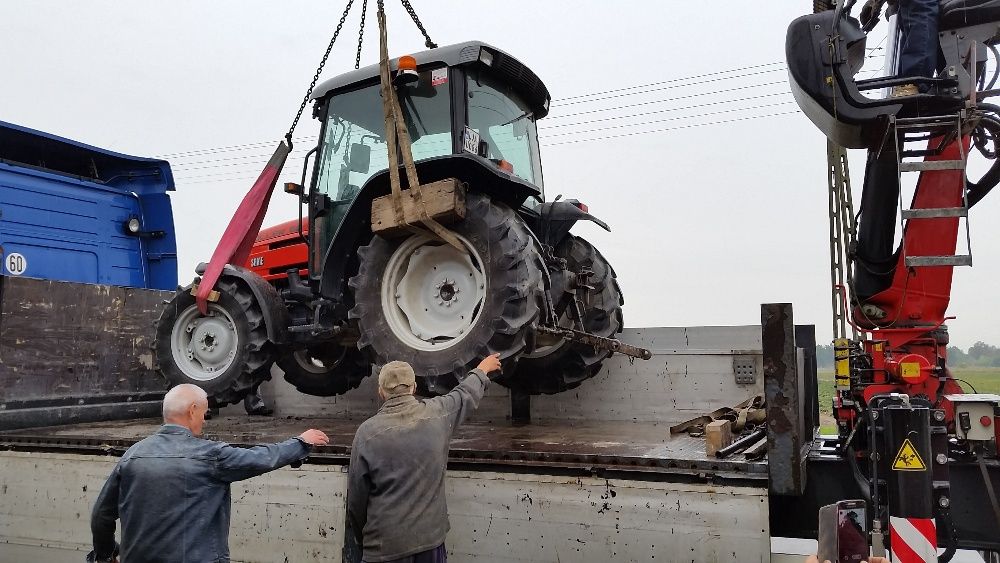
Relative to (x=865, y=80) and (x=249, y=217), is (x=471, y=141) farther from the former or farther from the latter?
(x=865, y=80)

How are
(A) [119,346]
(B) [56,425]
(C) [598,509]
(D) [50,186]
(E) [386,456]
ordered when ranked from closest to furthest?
(E) [386,456] → (C) [598,509] → (B) [56,425] → (A) [119,346] → (D) [50,186]

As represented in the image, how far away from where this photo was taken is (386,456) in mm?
2629

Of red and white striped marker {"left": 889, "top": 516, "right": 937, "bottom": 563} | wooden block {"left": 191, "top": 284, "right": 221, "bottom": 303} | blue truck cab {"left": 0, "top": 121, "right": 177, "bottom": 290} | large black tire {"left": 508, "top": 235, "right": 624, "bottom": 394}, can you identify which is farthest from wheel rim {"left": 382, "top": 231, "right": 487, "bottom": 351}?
blue truck cab {"left": 0, "top": 121, "right": 177, "bottom": 290}

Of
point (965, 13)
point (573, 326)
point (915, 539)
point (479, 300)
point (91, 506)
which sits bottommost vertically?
point (91, 506)

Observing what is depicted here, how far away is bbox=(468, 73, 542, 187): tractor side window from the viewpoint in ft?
15.0

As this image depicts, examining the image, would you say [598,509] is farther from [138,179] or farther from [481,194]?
[138,179]

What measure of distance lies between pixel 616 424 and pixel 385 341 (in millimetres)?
1671

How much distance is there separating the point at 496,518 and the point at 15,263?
5.52 metres

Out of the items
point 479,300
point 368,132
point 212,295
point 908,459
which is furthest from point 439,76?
point 908,459

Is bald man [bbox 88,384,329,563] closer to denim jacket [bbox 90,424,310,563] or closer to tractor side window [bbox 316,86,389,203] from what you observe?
denim jacket [bbox 90,424,310,563]

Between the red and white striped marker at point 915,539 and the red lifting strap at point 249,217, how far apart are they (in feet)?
14.5

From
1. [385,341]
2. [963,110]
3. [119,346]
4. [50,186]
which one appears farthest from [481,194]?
[50,186]

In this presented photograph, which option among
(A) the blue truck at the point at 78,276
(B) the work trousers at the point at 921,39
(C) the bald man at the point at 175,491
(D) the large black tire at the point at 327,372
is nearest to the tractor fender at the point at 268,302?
(D) the large black tire at the point at 327,372

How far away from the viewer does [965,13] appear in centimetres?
357
